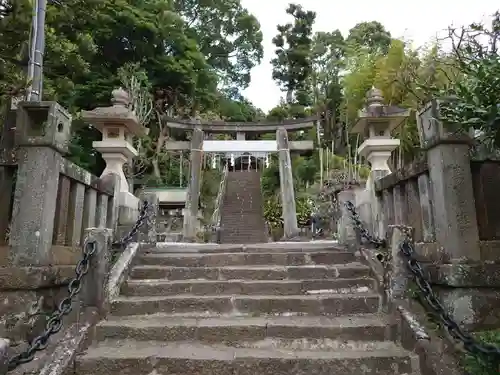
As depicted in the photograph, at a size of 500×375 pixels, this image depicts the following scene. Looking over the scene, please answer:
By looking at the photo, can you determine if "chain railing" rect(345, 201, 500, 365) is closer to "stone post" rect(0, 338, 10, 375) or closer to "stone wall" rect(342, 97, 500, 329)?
"stone wall" rect(342, 97, 500, 329)

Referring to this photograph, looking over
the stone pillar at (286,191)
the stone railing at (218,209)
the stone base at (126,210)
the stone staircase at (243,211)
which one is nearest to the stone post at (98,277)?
the stone base at (126,210)

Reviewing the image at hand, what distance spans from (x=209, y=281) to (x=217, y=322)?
74 centimetres

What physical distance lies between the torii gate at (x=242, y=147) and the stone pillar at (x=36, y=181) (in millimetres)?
6955

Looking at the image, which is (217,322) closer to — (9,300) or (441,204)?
(9,300)

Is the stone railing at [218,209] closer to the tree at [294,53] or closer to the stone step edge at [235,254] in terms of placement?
the stone step edge at [235,254]

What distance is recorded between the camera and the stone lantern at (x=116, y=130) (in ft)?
21.0

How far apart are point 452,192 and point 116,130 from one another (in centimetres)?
518

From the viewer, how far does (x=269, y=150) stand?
646 inches

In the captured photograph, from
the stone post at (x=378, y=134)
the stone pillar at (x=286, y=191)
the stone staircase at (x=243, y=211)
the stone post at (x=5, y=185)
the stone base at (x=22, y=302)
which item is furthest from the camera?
the stone staircase at (x=243, y=211)

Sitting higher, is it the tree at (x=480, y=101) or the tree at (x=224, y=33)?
the tree at (x=224, y=33)

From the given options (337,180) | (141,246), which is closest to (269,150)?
(337,180)

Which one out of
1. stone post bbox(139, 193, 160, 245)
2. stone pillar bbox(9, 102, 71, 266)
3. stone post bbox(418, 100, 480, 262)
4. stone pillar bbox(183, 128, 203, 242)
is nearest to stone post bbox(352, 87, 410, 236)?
stone post bbox(418, 100, 480, 262)

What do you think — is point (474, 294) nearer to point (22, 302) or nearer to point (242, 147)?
point (22, 302)

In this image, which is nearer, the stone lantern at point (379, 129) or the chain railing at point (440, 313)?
the chain railing at point (440, 313)
